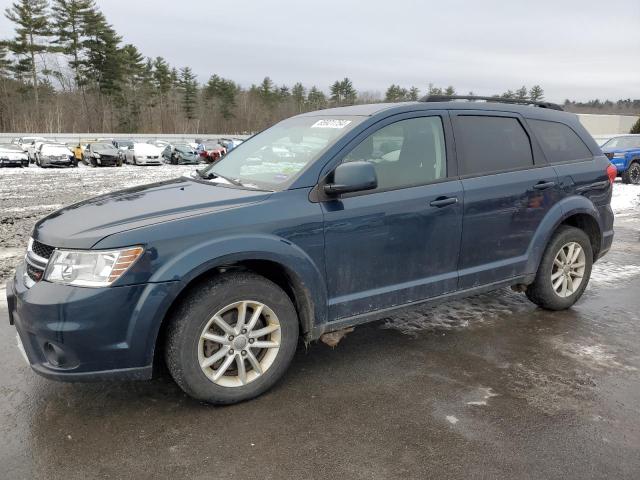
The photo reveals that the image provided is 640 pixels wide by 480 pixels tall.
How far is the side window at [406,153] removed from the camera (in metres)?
3.69

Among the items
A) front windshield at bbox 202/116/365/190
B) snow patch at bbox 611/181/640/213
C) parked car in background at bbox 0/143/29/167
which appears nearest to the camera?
front windshield at bbox 202/116/365/190

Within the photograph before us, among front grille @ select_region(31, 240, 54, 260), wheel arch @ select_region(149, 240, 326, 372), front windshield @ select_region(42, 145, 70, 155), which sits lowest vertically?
wheel arch @ select_region(149, 240, 326, 372)

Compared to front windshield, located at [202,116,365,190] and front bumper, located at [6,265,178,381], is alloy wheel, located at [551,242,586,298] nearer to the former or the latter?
front windshield, located at [202,116,365,190]

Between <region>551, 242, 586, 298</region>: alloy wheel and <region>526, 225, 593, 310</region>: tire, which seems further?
<region>551, 242, 586, 298</region>: alloy wheel

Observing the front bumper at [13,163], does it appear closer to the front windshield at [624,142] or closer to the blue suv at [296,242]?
the front windshield at [624,142]

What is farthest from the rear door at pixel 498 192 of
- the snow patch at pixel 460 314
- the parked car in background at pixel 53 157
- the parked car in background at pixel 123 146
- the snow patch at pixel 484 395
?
the parked car in background at pixel 123 146

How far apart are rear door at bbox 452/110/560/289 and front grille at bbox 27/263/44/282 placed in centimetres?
285

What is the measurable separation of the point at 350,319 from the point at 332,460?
42.1 inches

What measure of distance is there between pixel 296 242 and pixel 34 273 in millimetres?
1522

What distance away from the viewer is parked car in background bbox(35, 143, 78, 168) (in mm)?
26805

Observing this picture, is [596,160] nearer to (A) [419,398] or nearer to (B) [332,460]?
(A) [419,398]

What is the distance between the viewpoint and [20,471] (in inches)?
103

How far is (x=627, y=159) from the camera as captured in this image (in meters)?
16.3

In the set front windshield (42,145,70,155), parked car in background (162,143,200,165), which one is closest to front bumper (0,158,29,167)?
front windshield (42,145,70,155)
